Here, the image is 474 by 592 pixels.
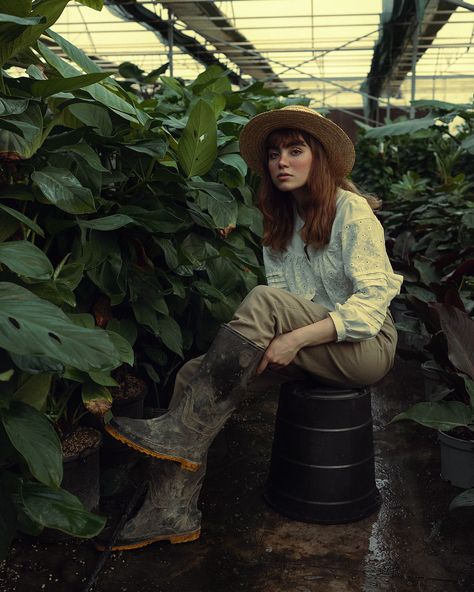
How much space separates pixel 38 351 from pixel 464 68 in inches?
800

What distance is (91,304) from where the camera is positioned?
2418 millimetres

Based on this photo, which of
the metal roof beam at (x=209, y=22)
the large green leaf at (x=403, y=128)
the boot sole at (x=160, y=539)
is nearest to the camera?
the boot sole at (x=160, y=539)

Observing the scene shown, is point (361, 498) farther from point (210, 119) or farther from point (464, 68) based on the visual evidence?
point (464, 68)

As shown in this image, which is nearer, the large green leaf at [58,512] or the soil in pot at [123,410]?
the large green leaf at [58,512]

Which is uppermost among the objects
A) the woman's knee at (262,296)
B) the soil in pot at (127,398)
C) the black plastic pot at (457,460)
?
the woman's knee at (262,296)

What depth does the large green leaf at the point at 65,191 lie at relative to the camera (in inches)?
70.9

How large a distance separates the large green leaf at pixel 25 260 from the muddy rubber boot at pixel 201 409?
700 millimetres

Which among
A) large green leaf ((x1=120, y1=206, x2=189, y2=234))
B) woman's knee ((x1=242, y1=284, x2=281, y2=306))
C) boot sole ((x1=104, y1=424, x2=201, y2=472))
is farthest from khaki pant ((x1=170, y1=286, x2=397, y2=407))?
large green leaf ((x1=120, y1=206, x2=189, y2=234))

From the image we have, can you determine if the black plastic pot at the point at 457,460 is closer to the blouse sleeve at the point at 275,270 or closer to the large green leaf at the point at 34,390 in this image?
the blouse sleeve at the point at 275,270

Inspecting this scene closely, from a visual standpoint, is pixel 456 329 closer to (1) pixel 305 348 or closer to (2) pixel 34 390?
(1) pixel 305 348

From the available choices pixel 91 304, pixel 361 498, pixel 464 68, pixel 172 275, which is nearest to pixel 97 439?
pixel 91 304

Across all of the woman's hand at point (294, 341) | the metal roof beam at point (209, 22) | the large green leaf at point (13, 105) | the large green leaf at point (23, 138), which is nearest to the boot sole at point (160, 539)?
the woman's hand at point (294, 341)

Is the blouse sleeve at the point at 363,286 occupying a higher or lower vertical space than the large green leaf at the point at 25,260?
lower

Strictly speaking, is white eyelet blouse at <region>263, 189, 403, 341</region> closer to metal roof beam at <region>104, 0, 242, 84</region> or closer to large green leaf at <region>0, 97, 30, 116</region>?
large green leaf at <region>0, 97, 30, 116</region>
